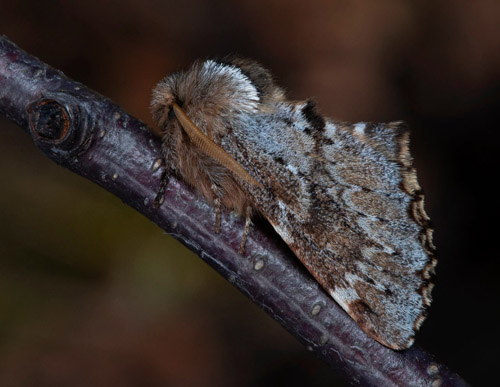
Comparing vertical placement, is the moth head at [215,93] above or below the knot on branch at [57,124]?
above

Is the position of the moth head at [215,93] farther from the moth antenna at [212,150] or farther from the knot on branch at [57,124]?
the knot on branch at [57,124]

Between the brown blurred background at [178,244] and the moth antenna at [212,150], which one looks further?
the brown blurred background at [178,244]

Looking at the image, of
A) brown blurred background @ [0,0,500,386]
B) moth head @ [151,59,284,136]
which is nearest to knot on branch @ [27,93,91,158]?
moth head @ [151,59,284,136]

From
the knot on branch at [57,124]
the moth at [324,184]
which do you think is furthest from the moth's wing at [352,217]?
the knot on branch at [57,124]

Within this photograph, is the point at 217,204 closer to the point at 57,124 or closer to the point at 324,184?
the point at 324,184

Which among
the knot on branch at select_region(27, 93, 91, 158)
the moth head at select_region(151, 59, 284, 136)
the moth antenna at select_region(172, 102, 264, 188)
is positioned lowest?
the knot on branch at select_region(27, 93, 91, 158)

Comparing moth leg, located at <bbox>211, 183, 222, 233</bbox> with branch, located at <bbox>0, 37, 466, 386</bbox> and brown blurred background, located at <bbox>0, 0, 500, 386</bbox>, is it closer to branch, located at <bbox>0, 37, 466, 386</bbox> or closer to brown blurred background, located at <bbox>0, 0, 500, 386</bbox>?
branch, located at <bbox>0, 37, 466, 386</bbox>

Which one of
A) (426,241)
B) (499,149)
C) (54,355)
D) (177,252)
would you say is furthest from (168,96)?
(499,149)
